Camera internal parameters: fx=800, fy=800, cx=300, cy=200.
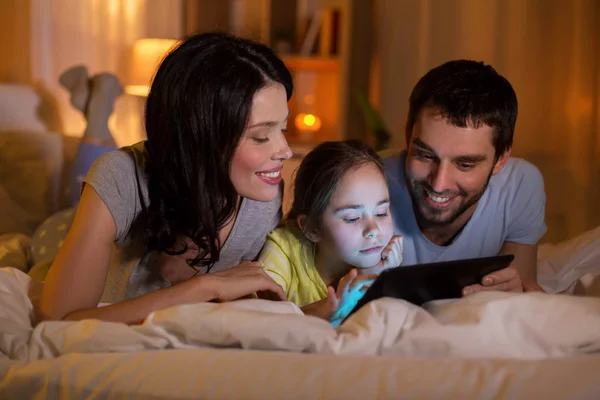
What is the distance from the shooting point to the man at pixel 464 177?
1829 millimetres

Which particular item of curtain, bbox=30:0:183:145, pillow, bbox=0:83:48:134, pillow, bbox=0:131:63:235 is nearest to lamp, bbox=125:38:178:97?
curtain, bbox=30:0:183:145

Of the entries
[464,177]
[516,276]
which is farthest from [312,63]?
[516,276]

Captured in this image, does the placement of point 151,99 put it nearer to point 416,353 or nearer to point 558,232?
point 416,353

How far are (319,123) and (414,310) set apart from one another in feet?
12.5

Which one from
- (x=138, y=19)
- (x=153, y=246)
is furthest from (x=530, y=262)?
(x=138, y=19)

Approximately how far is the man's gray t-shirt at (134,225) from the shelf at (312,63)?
3.05 metres

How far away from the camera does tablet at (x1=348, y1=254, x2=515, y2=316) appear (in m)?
1.29

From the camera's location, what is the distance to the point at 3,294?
4.60 feet

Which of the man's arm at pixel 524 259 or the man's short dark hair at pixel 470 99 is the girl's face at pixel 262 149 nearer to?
the man's short dark hair at pixel 470 99

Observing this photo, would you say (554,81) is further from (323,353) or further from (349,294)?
(323,353)

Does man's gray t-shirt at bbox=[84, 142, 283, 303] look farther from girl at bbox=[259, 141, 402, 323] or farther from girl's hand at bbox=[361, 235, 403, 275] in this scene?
girl's hand at bbox=[361, 235, 403, 275]

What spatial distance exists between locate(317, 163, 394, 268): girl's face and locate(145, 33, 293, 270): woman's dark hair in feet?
0.75

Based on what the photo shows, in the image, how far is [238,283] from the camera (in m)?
1.49

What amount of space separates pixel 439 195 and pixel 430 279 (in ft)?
1.70
